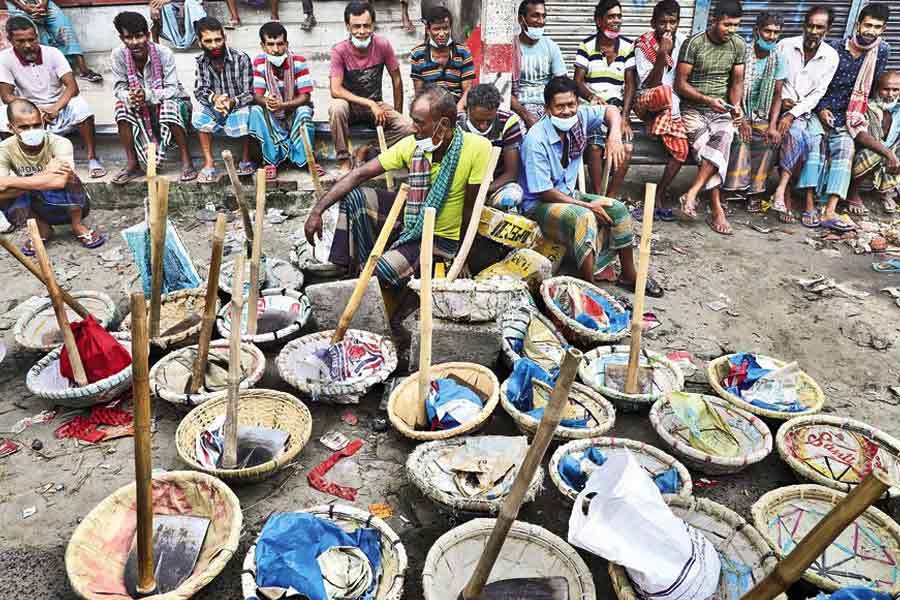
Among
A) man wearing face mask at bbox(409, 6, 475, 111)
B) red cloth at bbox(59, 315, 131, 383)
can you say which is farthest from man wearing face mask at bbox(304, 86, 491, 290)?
man wearing face mask at bbox(409, 6, 475, 111)

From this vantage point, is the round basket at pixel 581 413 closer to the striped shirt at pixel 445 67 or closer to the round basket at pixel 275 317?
the round basket at pixel 275 317

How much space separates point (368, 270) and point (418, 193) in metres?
0.87

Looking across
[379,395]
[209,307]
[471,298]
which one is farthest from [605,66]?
A: [209,307]

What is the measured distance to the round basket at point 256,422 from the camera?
3.20m

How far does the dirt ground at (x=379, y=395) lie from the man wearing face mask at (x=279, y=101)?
2.91 feet

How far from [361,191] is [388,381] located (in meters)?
1.53

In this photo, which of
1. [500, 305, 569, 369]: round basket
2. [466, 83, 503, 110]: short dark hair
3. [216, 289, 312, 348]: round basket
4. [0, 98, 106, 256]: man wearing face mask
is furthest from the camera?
[0, 98, 106, 256]: man wearing face mask

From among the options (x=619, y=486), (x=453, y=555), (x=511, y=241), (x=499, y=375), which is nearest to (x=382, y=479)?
(x=453, y=555)

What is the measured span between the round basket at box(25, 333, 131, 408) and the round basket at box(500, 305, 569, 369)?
2.26 metres

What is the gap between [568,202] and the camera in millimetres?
4988

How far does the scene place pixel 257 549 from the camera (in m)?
2.63

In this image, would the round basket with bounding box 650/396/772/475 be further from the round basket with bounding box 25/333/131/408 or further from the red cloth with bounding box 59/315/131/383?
the red cloth with bounding box 59/315/131/383

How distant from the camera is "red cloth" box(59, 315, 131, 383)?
3760 mm

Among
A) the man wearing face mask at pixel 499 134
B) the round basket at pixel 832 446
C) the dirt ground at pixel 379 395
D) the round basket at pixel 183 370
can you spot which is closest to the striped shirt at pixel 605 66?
the man wearing face mask at pixel 499 134
